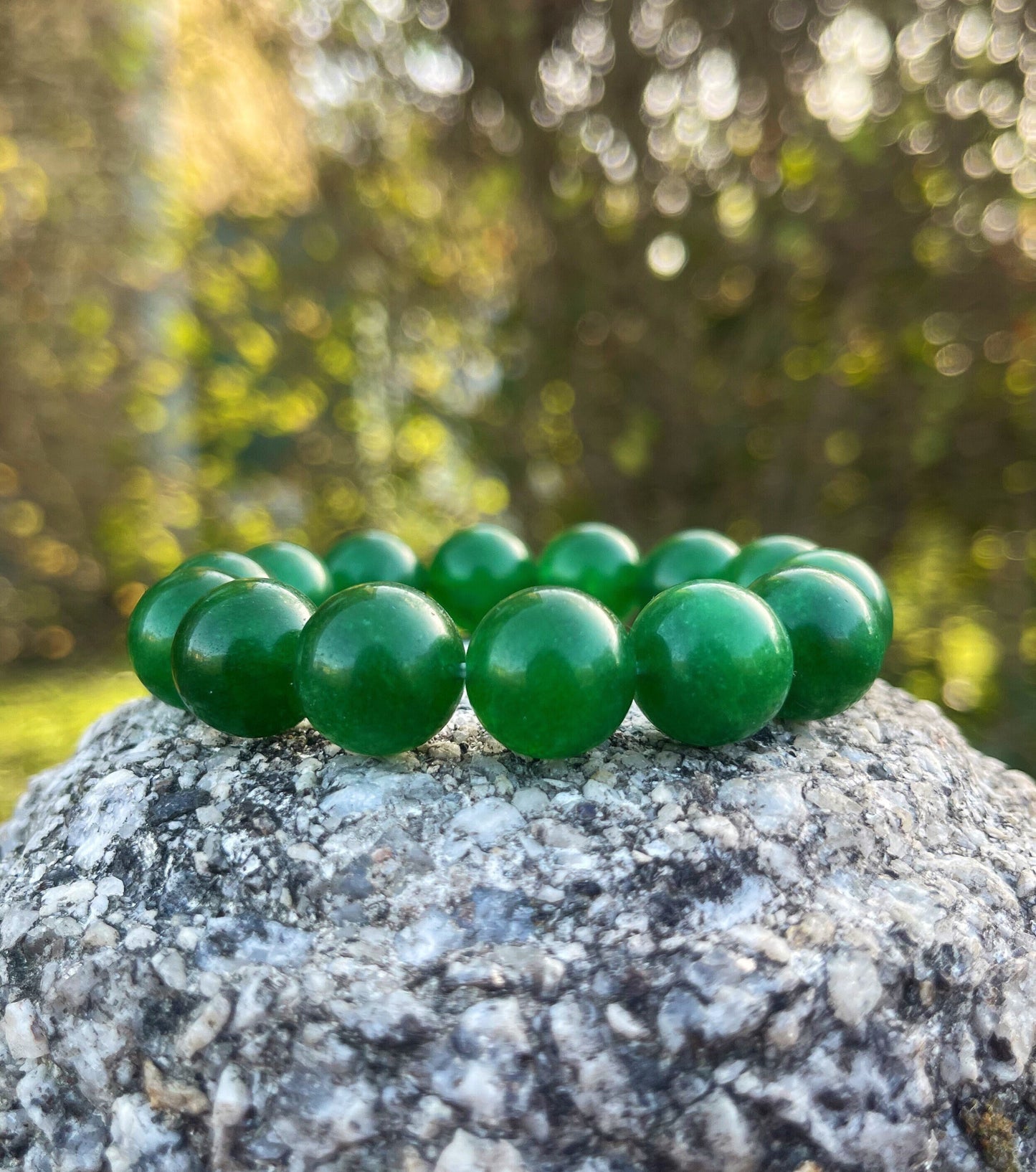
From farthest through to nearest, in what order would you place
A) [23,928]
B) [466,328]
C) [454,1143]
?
1. [466,328]
2. [23,928]
3. [454,1143]

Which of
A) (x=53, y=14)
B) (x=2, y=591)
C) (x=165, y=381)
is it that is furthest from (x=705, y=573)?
(x=53, y=14)

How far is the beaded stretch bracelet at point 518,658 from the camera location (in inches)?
37.1

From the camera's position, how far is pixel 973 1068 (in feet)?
2.84

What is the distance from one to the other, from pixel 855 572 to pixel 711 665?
349 millimetres

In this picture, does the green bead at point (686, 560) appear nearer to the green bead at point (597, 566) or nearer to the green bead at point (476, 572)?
the green bead at point (597, 566)

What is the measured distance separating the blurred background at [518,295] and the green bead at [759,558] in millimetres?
1313

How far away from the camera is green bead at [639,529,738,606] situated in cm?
142

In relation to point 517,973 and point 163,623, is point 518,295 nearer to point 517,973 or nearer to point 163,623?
point 163,623

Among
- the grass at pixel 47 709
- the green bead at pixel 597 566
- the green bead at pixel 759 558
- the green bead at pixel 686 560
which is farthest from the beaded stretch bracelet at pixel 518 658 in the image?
the grass at pixel 47 709

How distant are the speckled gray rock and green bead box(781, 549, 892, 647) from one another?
0.77 ft

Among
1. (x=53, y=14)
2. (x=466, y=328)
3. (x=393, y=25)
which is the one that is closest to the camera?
(x=393, y=25)

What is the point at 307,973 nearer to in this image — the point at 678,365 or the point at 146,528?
the point at 678,365

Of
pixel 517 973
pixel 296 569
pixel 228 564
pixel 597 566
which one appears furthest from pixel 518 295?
pixel 517 973

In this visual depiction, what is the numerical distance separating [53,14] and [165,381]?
1.22 meters
